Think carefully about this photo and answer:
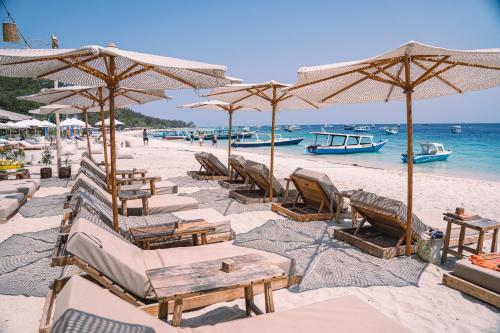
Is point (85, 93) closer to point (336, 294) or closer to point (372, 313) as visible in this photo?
point (336, 294)

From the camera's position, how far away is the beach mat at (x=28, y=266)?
144 inches

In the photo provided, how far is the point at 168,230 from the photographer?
427 cm

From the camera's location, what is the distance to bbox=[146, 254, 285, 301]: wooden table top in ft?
7.70

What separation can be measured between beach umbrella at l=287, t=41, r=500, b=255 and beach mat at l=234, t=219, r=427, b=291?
1.85ft

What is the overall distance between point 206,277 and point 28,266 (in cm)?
290

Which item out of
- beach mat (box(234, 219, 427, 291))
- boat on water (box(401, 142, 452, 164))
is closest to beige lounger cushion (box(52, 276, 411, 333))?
beach mat (box(234, 219, 427, 291))

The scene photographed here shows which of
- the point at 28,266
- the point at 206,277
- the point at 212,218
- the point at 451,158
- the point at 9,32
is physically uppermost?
the point at 9,32

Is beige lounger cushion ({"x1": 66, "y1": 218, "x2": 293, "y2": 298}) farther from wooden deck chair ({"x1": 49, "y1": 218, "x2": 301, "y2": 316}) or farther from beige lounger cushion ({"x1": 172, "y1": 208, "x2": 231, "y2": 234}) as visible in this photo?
beige lounger cushion ({"x1": 172, "y1": 208, "x2": 231, "y2": 234})

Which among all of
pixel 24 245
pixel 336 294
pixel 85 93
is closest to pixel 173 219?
pixel 24 245

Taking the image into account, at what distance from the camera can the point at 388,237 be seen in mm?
5141

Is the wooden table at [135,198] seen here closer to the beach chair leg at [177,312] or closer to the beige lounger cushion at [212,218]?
the beige lounger cushion at [212,218]

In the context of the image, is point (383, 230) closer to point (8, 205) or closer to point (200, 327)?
point (200, 327)

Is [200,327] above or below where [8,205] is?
above

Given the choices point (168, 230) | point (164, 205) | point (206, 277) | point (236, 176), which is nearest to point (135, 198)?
point (164, 205)
